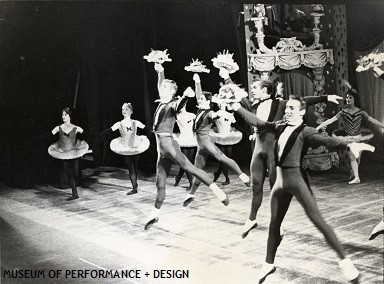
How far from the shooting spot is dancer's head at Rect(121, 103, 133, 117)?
4.91 meters

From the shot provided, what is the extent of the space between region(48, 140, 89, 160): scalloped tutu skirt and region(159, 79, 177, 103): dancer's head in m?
1.12

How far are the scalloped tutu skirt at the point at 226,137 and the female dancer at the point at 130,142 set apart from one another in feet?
2.31

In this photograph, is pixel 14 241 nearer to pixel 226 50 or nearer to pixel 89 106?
pixel 89 106

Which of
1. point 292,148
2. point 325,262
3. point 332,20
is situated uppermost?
point 332,20

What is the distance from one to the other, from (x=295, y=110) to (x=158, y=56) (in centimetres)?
138

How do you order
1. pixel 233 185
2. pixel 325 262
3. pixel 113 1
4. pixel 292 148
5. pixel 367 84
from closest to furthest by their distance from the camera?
pixel 292 148 < pixel 325 262 < pixel 113 1 < pixel 233 185 < pixel 367 84

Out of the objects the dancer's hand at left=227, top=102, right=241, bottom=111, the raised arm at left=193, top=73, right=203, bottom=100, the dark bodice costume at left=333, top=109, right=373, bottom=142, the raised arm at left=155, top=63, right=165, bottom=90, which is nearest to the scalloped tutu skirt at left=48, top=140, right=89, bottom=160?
the raised arm at left=155, top=63, right=165, bottom=90

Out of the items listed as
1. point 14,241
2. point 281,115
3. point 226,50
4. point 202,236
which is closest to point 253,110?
point 281,115

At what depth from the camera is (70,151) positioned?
5.05 meters

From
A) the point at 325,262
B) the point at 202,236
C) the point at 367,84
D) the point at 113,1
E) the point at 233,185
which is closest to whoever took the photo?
the point at 325,262

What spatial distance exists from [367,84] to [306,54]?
800 mm

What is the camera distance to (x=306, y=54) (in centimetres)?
471

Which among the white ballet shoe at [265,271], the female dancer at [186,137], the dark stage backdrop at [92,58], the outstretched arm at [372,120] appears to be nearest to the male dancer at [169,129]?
the dark stage backdrop at [92,58]

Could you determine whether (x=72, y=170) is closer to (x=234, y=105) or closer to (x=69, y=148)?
(x=69, y=148)
